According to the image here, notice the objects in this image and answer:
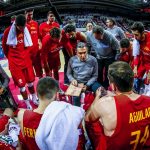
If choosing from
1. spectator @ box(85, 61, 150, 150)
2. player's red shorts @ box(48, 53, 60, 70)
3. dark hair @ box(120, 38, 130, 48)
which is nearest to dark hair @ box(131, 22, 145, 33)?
dark hair @ box(120, 38, 130, 48)

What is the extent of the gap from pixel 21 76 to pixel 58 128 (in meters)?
3.29

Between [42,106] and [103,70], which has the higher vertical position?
[42,106]

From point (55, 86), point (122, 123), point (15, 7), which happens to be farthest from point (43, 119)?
point (15, 7)

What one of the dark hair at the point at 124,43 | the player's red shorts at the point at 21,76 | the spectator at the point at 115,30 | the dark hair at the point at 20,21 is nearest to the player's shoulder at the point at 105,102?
the dark hair at the point at 20,21

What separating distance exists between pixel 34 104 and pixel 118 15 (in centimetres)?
1626

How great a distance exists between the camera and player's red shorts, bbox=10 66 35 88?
5.45 metres

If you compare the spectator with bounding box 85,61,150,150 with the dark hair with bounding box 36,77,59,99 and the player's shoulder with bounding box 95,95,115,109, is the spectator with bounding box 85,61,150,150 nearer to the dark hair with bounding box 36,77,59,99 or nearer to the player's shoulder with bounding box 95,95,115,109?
the player's shoulder with bounding box 95,95,115,109

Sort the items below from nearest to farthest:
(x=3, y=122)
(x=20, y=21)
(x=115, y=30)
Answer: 1. (x=3, y=122)
2. (x=20, y=21)
3. (x=115, y=30)

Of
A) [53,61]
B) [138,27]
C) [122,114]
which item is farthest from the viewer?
[53,61]

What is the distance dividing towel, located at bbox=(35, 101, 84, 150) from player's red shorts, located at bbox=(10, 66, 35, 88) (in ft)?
10.4

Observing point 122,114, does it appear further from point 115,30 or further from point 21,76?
point 115,30

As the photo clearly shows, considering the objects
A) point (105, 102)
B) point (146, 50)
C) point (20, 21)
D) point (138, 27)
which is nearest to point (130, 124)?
point (105, 102)

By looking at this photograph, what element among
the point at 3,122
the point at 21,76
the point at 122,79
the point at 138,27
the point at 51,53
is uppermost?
the point at 138,27

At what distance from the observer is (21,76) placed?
215 inches
